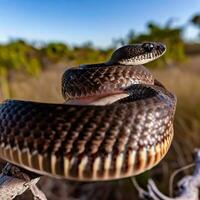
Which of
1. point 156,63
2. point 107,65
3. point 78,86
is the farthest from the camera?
point 156,63

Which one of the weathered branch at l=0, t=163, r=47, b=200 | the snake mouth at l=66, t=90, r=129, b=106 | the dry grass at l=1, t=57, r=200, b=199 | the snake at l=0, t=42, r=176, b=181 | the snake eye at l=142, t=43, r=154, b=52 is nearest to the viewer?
the snake at l=0, t=42, r=176, b=181

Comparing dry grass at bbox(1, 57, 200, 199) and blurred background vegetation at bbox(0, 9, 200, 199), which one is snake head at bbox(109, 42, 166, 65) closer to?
blurred background vegetation at bbox(0, 9, 200, 199)

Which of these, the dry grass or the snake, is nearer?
the snake

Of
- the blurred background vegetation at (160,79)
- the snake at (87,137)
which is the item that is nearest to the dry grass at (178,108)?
the blurred background vegetation at (160,79)

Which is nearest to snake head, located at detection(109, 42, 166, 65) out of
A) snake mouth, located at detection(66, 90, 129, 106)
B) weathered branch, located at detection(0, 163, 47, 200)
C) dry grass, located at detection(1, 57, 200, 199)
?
snake mouth, located at detection(66, 90, 129, 106)

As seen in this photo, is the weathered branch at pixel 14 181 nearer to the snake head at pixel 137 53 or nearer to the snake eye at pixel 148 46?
the snake head at pixel 137 53

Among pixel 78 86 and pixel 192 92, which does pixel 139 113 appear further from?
pixel 192 92

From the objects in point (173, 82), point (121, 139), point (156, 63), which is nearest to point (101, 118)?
point (121, 139)

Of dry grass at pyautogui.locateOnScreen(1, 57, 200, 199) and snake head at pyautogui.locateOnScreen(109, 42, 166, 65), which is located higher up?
snake head at pyautogui.locateOnScreen(109, 42, 166, 65)
